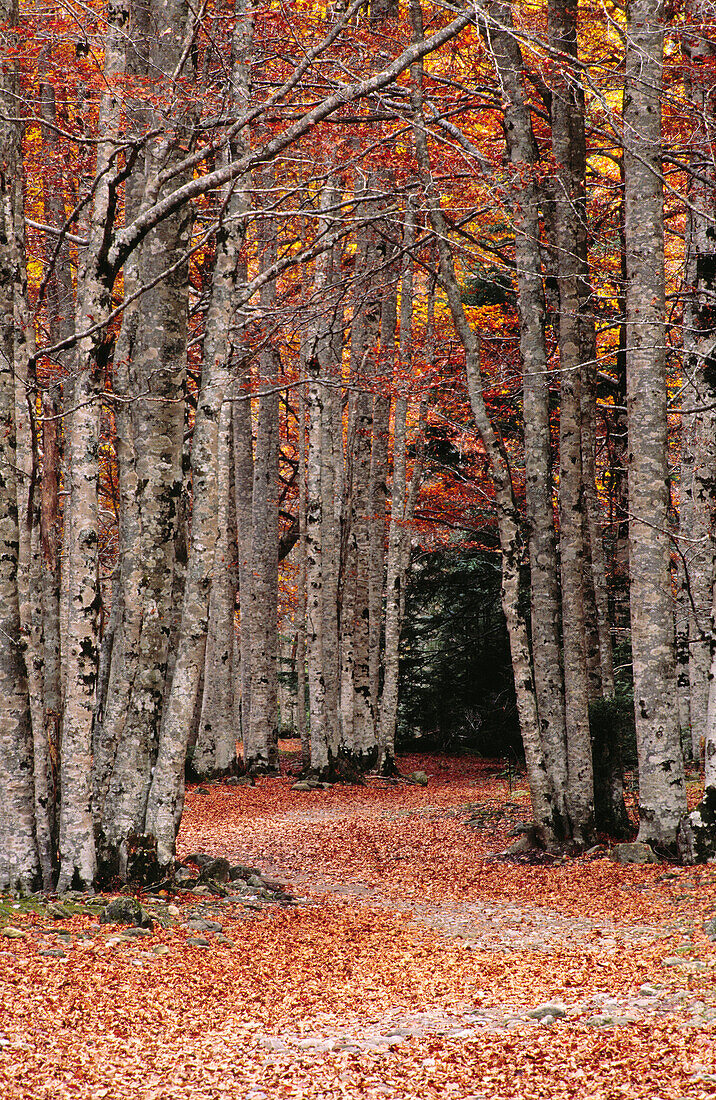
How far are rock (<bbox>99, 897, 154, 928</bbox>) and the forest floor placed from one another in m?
0.12

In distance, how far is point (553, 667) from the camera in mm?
8844

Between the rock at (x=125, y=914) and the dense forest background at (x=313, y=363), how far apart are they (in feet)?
2.13

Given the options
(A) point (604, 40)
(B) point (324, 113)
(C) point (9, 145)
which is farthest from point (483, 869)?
(A) point (604, 40)

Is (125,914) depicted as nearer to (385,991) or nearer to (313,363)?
(385,991)

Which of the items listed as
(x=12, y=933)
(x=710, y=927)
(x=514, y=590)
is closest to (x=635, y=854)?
(x=710, y=927)

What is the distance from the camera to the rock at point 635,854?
7.43 meters

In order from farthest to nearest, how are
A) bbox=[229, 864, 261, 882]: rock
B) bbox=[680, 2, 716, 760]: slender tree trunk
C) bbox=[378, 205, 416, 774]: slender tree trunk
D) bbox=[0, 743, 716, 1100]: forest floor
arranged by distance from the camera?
bbox=[378, 205, 416, 774]: slender tree trunk → bbox=[680, 2, 716, 760]: slender tree trunk → bbox=[229, 864, 261, 882]: rock → bbox=[0, 743, 716, 1100]: forest floor

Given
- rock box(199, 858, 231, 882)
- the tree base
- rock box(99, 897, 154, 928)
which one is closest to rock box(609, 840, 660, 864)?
the tree base

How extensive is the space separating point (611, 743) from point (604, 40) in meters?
10.0

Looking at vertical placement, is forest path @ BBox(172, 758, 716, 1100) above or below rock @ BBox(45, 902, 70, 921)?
below

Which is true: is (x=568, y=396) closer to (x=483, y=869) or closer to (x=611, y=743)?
(x=611, y=743)

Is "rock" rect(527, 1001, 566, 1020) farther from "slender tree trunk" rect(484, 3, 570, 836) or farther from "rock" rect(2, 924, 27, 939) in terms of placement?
"slender tree trunk" rect(484, 3, 570, 836)

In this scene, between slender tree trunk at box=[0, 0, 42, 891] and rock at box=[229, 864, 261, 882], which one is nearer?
slender tree trunk at box=[0, 0, 42, 891]

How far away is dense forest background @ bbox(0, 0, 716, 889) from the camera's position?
6.48 m
